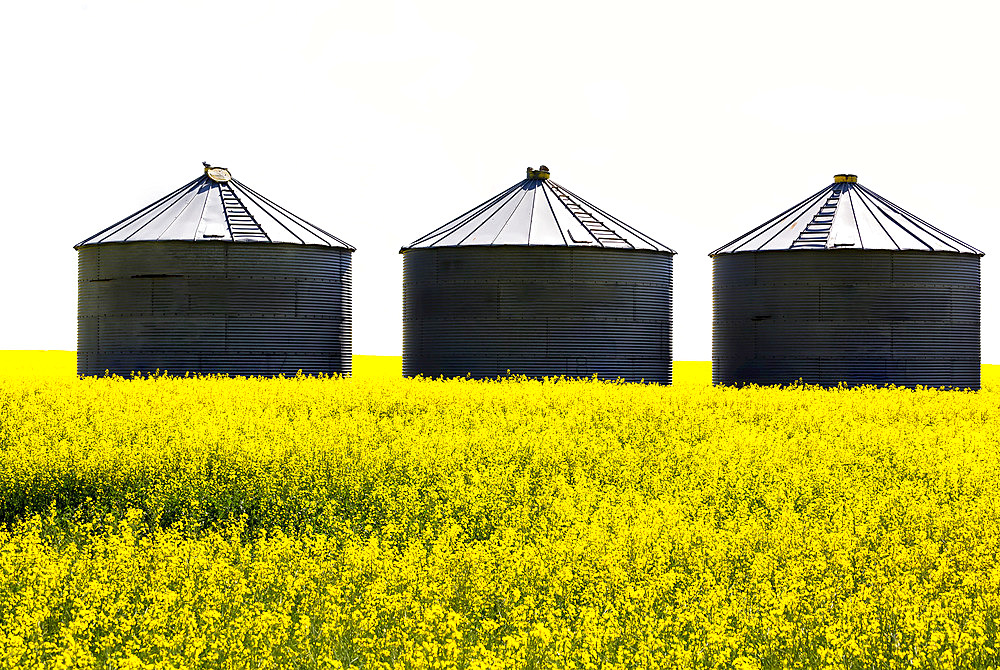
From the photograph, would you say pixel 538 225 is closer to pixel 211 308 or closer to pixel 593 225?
pixel 593 225

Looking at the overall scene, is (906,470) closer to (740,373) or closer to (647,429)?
(647,429)

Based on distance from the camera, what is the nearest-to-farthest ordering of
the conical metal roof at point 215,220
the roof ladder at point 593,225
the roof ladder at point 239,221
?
the roof ladder at point 239,221 < the conical metal roof at point 215,220 < the roof ladder at point 593,225

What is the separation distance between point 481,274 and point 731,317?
6.67 m

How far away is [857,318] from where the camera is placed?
30.5 meters

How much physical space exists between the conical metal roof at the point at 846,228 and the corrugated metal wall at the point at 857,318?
1.01ft

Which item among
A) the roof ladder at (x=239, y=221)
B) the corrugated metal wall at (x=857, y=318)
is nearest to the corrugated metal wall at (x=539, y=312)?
the corrugated metal wall at (x=857, y=318)

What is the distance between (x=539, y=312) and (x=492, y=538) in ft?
60.1

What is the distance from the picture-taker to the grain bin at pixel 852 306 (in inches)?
1203

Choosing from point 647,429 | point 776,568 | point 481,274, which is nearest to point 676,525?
point 776,568

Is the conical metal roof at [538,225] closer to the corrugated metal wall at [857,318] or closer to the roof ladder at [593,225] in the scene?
the roof ladder at [593,225]

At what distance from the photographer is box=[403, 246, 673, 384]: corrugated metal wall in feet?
98.4

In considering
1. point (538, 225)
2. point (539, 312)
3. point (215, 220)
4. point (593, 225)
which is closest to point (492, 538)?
point (539, 312)

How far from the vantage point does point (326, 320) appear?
3114 cm

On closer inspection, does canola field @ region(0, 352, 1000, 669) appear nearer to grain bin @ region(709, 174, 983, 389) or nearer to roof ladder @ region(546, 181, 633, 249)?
grain bin @ region(709, 174, 983, 389)
